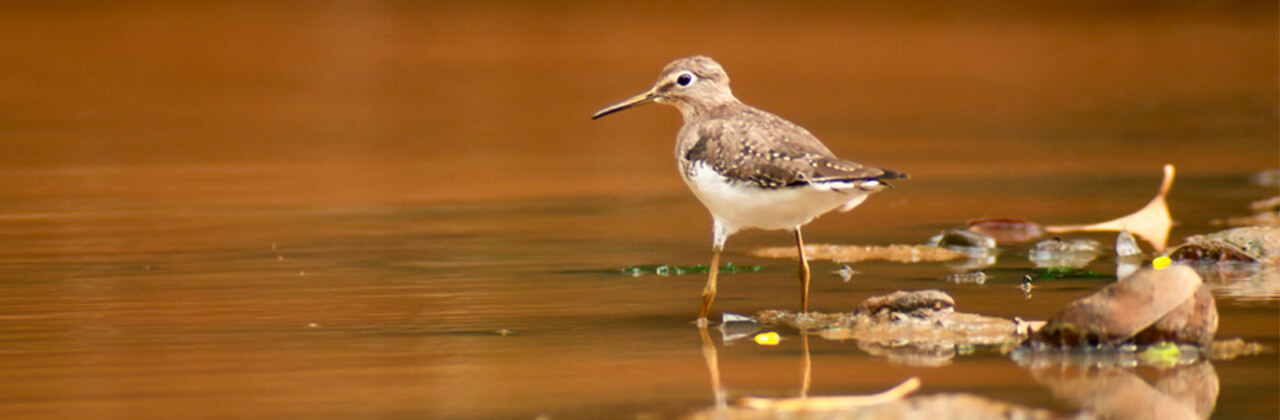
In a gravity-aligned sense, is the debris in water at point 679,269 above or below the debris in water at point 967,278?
above

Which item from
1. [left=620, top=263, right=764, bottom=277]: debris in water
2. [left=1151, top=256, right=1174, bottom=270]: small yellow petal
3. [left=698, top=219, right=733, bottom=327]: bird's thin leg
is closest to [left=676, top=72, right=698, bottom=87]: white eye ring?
[left=698, top=219, right=733, bottom=327]: bird's thin leg

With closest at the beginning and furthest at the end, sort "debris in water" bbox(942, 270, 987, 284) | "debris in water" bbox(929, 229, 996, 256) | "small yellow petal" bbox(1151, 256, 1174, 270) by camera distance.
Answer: "small yellow petal" bbox(1151, 256, 1174, 270), "debris in water" bbox(942, 270, 987, 284), "debris in water" bbox(929, 229, 996, 256)

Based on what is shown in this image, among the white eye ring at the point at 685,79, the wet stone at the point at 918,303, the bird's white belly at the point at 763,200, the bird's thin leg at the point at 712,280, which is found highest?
the white eye ring at the point at 685,79

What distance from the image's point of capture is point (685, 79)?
298 inches

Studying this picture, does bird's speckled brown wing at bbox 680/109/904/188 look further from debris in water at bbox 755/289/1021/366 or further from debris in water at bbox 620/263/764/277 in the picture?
debris in water at bbox 620/263/764/277

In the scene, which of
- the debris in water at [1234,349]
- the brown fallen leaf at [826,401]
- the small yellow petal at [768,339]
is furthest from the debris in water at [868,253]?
the brown fallen leaf at [826,401]

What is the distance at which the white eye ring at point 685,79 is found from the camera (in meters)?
7.54

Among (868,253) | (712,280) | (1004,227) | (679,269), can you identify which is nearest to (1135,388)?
(712,280)

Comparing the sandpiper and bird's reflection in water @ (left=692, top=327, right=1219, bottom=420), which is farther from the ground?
the sandpiper

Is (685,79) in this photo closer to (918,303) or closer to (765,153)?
(765,153)

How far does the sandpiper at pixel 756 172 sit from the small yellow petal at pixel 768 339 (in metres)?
0.43

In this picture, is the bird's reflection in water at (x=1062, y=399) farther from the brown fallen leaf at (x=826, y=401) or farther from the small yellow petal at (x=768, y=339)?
the small yellow petal at (x=768, y=339)

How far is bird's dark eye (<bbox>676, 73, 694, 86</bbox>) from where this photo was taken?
754 cm

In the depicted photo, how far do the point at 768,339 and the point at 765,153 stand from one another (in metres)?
0.74
